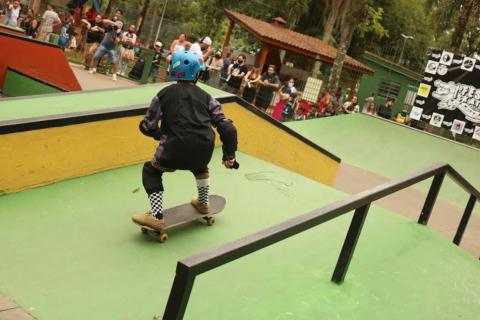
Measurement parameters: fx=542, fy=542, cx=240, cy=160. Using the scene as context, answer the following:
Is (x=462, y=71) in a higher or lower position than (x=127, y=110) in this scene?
higher

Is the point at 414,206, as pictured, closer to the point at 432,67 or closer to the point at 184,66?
the point at 184,66

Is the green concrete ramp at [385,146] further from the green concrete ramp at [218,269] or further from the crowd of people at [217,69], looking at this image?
the green concrete ramp at [218,269]

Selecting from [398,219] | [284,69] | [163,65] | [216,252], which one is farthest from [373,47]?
[216,252]

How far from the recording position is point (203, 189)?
450cm

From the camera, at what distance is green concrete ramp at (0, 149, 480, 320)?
3.35 m

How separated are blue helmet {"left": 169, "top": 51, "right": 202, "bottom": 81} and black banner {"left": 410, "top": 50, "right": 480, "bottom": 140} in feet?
44.1

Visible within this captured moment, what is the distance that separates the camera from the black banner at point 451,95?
1561 cm

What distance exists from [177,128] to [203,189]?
0.68 metres

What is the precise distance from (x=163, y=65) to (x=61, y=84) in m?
9.52

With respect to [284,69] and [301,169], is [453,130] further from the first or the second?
[284,69]

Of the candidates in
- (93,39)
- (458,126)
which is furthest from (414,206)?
(93,39)

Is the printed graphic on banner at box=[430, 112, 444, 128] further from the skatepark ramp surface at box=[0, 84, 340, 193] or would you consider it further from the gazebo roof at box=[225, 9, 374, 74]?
the gazebo roof at box=[225, 9, 374, 74]

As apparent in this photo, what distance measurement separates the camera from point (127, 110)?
215 inches

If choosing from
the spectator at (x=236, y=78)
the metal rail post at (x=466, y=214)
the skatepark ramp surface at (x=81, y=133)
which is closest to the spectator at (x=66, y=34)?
the spectator at (x=236, y=78)
